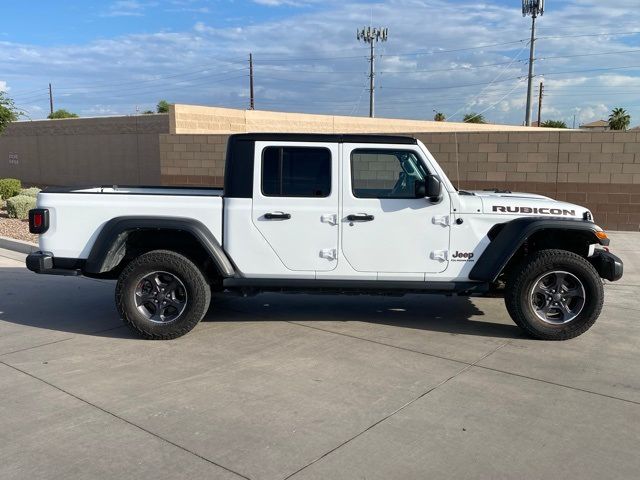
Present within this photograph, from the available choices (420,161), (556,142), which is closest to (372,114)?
(556,142)

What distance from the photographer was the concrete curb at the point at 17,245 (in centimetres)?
1068

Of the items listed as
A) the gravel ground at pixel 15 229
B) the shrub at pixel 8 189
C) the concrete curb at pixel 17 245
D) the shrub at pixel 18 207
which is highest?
the shrub at pixel 8 189

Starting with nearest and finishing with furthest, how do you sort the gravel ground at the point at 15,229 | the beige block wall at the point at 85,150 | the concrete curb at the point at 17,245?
the concrete curb at the point at 17,245 → the gravel ground at the point at 15,229 → the beige block wall at the point at 85,150

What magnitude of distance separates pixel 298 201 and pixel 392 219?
926 mm

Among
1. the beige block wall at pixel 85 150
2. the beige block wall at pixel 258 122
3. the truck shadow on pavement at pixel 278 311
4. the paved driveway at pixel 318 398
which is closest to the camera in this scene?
Result: the paved driveway at pixel 318 398

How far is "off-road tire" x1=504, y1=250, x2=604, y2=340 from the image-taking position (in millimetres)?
5660

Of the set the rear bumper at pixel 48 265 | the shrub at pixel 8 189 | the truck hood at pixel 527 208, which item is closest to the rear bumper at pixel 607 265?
the truck hood at pixel 527 208

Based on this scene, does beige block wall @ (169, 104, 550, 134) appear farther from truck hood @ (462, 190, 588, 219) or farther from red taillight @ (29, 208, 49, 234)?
truck hood @ (462, 190, 588, 219)

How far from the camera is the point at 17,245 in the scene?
433 inches

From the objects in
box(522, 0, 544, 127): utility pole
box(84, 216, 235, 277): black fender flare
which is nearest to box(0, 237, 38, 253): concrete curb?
box(84, 216, 235, 277): black fender flare

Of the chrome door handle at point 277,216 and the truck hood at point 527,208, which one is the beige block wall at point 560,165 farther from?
the chrome door handle at point 277,216

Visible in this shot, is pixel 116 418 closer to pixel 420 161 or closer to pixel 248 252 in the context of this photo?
pixel 248 252

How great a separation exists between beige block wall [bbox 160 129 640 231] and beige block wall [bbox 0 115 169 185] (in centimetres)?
1174

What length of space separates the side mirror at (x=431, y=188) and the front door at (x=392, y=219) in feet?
0.26
